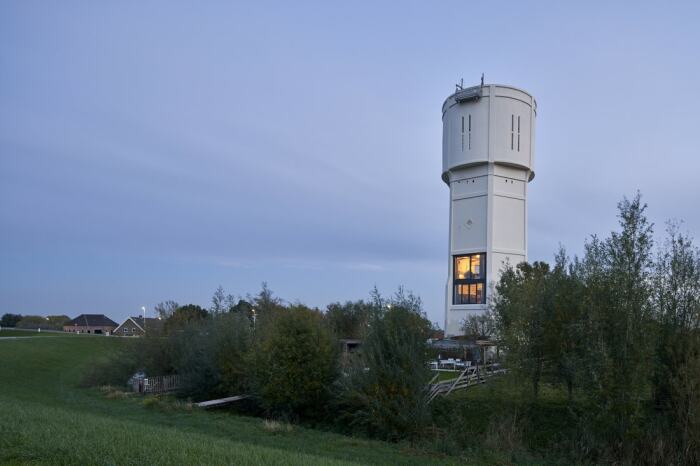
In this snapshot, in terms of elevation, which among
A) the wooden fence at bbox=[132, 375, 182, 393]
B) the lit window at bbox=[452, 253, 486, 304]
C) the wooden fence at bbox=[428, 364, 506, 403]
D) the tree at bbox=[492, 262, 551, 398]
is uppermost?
the lit window at bbox=[452, 253, 486, 304]

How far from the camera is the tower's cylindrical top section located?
6228 cm

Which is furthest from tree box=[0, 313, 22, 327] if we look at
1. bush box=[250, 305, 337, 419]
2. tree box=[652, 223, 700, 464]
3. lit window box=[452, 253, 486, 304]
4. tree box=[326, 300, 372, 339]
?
tree box=[652, 223, 700, 464]

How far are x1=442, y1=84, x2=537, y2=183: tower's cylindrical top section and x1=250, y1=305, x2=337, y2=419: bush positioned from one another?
4079 cm

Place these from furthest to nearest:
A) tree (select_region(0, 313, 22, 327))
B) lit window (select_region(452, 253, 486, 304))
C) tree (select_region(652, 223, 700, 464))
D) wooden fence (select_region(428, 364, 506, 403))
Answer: tree (select_region(0, 313, 22, 327)) → lit window (select_region(452, 253, 486, 304)) → wooden fence (select_region(428, 364, 506, 403)) → tree (select_region(652, 223, 700, 464))

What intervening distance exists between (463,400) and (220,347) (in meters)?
12.5

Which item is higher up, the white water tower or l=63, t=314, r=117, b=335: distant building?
the white water tower

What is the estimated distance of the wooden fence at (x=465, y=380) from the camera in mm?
25383

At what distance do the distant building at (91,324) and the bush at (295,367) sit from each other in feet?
355

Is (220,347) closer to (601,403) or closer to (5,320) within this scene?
(601,403)

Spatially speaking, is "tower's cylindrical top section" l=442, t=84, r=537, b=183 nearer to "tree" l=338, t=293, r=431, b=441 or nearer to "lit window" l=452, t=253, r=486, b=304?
"lit window" l=452, t=253, r=486, b=304

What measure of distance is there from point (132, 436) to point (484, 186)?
56.3m

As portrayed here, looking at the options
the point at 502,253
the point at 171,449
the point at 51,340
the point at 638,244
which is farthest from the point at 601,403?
the point at 51,340

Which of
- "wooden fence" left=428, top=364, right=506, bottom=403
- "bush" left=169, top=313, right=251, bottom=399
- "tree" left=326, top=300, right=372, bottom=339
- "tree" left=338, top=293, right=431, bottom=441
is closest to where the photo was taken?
"tree" left=338, top=293, right=431, bottom=441

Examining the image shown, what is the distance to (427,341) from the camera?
2414 centimetres
